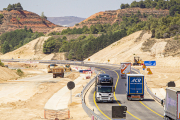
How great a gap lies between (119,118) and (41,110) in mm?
17860

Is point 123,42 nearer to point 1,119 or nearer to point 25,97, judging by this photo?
point 25,97

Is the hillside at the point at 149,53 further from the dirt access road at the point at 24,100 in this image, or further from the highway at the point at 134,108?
the highway at the point at 134,108

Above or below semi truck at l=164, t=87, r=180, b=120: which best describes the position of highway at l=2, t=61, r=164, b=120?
below

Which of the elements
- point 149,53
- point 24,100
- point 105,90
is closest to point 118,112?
point 105,90

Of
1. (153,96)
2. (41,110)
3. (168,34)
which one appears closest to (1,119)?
(41,110)

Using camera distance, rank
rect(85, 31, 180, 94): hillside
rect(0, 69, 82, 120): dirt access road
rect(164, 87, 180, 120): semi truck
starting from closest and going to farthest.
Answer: rect(164, 87, 180, 120): semi truck
rect(0, 69, 82, 120): dirt access road
rect(85, 31, 180, 94): hillside

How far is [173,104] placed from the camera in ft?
68.5

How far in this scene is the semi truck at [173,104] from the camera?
2017 centimetres

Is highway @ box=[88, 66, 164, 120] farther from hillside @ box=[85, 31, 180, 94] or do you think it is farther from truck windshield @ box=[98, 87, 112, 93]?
hillside @ box=[85, 31, 180, 94]

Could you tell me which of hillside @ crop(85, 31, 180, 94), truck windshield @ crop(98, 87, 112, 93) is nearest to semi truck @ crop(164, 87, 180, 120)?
truck windshield @ crop(98, 87, 112, 93)

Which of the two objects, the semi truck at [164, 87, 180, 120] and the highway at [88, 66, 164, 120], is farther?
the highway at [88, 66, 164, 120]

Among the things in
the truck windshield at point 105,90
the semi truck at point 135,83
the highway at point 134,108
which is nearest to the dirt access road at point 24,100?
the highway at point 134,108

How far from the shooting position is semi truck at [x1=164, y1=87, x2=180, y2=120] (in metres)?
20.2

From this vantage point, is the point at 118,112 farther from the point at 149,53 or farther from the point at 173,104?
the point at 149,53
